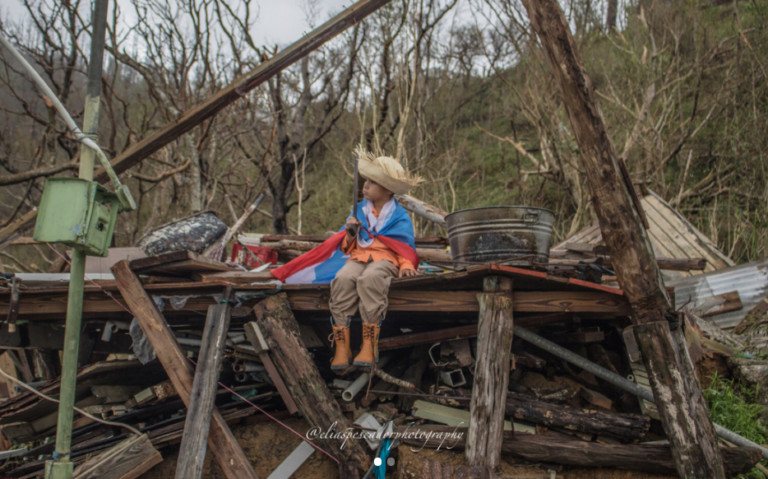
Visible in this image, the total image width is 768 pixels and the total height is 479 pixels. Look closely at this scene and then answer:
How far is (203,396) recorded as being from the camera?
4.27m

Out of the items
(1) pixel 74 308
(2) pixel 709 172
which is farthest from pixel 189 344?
(2) pixel 709 172

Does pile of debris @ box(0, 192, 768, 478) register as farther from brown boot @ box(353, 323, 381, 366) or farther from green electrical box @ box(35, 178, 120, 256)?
green electrical box @ box(35, 178, 120, 256)

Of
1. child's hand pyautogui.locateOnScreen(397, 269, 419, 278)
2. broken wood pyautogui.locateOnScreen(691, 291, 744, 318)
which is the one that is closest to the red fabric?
child's hand pyautogui.locateOnScreen(397, 269, 419, 278)

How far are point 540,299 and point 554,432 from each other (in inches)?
48.6

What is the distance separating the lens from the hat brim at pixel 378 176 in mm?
4971

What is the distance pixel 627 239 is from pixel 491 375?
144cm

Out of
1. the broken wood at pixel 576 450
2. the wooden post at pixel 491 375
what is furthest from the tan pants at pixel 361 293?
the broken wood at pixel 576 450

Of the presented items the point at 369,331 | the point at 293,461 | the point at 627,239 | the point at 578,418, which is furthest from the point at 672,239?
the point at 293,461

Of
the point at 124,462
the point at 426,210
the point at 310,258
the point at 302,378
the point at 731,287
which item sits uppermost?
the point at 426,210

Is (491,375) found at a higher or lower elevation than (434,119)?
lower

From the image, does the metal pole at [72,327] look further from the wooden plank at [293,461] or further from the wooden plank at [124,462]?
the wooden plank at [293,461]

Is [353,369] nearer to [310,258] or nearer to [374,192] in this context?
[310,258]

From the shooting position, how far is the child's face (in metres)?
5.08

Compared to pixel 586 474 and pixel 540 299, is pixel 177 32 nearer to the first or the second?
pixel 540 299
